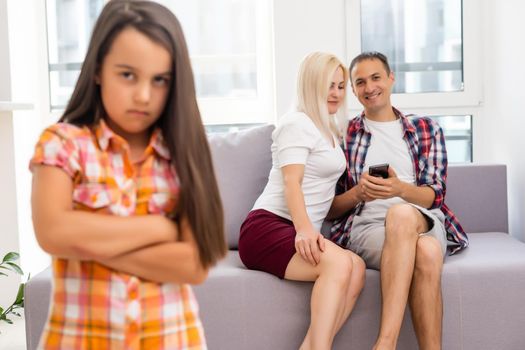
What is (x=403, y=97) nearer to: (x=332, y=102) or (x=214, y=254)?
(x=332, y=102)

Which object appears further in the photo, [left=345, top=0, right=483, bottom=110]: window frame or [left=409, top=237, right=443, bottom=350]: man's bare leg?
[left=345, top=0, right=483, bottom=110]: window frame

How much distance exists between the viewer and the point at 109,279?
3.51ft

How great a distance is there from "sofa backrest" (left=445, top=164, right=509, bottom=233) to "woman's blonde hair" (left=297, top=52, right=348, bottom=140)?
65 cm

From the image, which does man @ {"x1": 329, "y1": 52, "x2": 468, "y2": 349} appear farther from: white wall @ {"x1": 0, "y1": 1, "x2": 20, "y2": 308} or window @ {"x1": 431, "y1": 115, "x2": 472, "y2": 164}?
white wall @ {"x1": 0, "y1": 1, "x2": 20, "y2": 308}

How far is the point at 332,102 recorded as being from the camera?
2633 millimetres

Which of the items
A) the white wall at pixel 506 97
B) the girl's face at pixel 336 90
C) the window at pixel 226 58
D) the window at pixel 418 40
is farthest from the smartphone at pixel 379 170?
the window at pixel 226 58

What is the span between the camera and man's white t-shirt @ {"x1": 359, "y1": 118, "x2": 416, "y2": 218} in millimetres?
2717

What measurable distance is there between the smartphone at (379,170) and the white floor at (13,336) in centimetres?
152

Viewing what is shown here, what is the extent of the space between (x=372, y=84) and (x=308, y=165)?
1.40 ft

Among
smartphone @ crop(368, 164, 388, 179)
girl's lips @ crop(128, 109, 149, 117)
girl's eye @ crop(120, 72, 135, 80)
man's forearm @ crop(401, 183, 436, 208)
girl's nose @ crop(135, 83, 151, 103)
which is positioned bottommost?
man's forearm @ crop(401, 183, 436, 208)

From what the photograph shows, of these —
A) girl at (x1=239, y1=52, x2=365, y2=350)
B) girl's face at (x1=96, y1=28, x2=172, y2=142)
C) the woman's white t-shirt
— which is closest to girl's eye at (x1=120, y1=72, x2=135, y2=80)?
girl's face at (x1=96, y1=28, x2=172, y2=142)

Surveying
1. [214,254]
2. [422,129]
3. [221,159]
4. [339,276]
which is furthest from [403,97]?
[214,254]

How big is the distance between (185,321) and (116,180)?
0.73 ft

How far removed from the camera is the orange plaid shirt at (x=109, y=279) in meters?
1.05
